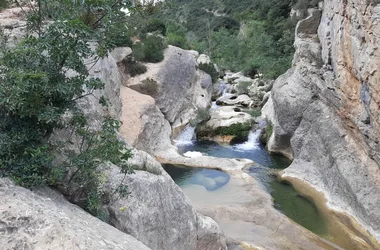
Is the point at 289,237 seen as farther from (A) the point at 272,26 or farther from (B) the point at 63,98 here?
(A) the point at 272,26

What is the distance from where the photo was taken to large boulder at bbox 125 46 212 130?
26.2 metres

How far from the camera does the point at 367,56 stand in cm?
1238

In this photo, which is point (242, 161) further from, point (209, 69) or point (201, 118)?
point (209, 69)

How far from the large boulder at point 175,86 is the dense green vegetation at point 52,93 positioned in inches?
745

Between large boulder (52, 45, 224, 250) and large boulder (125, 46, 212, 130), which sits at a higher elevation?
large boulder (52, 45, 224, 250)

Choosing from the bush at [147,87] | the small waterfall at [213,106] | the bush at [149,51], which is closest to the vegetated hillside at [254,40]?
the bush at [149,51]

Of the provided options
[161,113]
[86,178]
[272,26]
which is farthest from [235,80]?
[86,178]

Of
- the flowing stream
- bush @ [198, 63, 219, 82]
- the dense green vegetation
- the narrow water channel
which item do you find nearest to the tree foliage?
bush @ [198, 63, 219, 82]

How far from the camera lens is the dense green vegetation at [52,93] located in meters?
5.65

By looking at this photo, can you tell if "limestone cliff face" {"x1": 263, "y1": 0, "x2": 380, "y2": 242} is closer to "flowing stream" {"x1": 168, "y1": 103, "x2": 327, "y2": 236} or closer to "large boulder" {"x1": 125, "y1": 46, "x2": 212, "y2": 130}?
"flowing stream" {"x1": 168, "y1": 103, "x2": 327, "y2": 236}

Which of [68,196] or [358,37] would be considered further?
[358,37]

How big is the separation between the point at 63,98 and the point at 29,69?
0.74 metres

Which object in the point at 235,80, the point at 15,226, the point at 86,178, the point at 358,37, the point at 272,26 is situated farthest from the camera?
the point at 272,26

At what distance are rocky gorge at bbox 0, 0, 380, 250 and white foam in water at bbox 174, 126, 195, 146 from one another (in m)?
0.51
